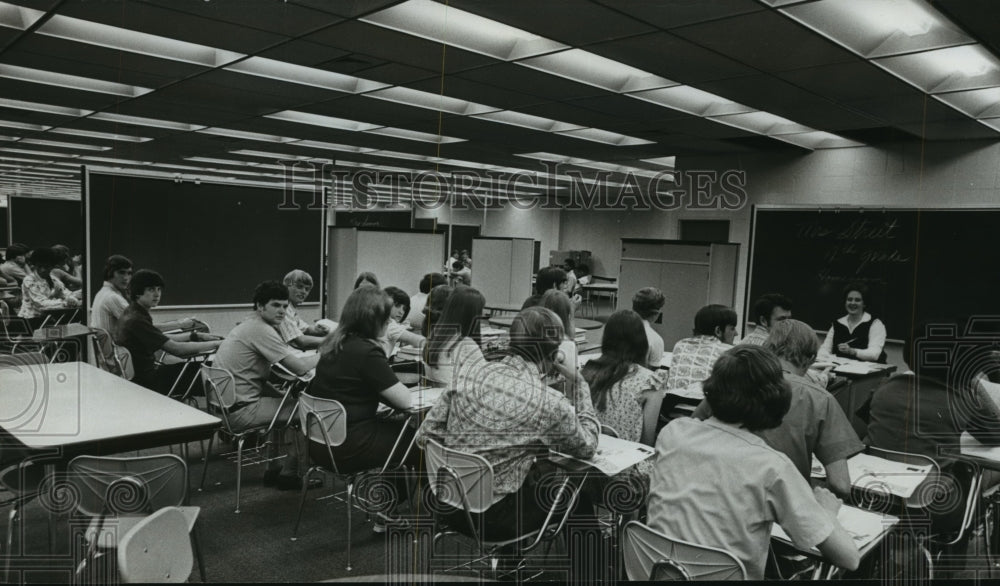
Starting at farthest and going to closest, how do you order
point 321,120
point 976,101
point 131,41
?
point 321,120 < point 976,101 < point 131,41

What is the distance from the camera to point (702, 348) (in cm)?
366

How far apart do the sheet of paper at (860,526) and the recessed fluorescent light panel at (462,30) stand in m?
2.99

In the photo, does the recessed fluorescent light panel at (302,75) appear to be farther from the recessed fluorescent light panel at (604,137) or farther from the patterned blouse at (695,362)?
the patterned blouse at (695,362)

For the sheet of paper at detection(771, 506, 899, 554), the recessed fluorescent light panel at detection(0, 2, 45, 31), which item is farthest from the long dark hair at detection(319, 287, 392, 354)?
the recessed fluorescent light panel at detection(0, 2, 45, 31)

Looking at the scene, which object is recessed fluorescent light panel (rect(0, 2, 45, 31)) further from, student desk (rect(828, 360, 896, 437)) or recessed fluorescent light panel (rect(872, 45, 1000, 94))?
student desk (rect(828, 360, 896, 437))

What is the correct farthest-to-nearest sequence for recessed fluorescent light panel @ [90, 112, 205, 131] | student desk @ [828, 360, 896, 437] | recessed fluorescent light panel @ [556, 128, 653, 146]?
recessed fluorescent light panel @ [90, 112, 205, 131], recessed fluorescent light panel @ [556, 128, 653, 146], student desk @ [828, 360, 896, 437]

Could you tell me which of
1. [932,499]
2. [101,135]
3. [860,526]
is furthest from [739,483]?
[101,135]

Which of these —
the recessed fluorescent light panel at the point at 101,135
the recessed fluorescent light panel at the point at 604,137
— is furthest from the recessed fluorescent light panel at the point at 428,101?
the recessed fluorescent light panel at the point at 101,135

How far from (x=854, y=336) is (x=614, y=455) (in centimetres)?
359

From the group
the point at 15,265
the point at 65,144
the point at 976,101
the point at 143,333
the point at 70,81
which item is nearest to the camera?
the point at 143,333

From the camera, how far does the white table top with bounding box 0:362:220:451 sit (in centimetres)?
222

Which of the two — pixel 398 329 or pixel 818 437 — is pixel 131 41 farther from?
pixel 818 437

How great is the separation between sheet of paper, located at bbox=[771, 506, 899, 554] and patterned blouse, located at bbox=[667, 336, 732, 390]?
163cm

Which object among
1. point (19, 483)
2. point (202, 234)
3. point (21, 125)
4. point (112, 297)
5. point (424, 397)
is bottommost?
point (19, 483)
